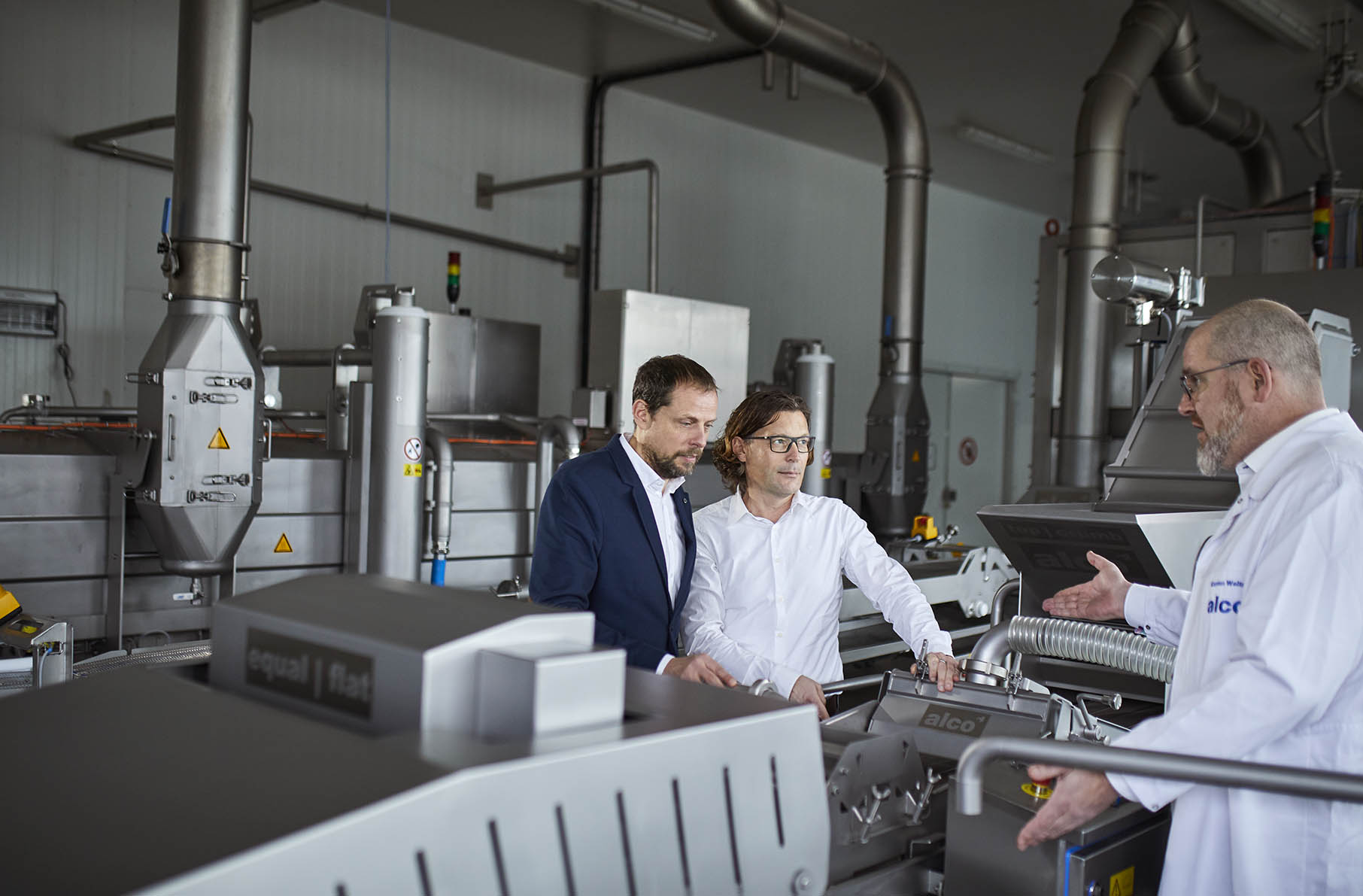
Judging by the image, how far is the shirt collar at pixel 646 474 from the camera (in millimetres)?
2051

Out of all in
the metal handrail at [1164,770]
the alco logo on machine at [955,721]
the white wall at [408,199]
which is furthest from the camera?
the white wall at [408,199]

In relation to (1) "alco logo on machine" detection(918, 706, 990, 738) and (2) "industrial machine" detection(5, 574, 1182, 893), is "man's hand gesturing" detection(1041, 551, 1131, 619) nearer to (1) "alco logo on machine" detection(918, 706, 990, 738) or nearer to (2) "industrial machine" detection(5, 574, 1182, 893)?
(1) "alco logo on machine" detection(918, 706, 990, 738)

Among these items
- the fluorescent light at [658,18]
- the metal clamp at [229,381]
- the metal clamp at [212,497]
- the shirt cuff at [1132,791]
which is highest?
the fluorescent light at [658,18]

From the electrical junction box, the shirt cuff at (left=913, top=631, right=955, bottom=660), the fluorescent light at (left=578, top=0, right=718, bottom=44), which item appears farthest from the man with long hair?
the fluorescent light at (left=578, top=0, right=718, bottom=44)

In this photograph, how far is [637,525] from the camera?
2.02 metres

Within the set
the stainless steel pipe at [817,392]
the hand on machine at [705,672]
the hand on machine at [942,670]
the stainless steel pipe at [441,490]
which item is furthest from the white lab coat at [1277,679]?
the stainless steel pipe at [817,392]

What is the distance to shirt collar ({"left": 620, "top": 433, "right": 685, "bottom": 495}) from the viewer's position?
2051 millimetres

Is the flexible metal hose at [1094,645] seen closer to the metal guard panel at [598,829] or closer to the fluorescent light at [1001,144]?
the metal guard panel at [598,829]

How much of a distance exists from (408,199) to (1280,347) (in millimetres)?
6077

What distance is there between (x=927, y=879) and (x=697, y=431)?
980 millimetres

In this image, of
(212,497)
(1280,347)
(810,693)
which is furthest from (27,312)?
(1280,347)

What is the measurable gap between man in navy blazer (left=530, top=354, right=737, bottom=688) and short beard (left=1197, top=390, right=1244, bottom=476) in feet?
2.69

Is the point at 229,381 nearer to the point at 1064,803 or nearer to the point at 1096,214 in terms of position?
the point at 1064,803

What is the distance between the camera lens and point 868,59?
6.15m
